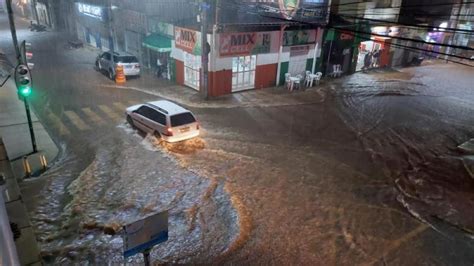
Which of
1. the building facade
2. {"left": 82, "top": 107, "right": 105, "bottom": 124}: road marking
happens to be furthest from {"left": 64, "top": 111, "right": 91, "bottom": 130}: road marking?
the building facade

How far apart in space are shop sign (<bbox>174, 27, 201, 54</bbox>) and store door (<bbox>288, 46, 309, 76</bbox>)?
6716 millimetres

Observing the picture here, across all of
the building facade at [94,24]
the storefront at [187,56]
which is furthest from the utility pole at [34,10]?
the storefront at [187,56]

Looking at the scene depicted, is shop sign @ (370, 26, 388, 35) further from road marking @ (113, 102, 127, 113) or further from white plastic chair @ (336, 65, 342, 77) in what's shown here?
road marking @ (113, 102, 127, 113)

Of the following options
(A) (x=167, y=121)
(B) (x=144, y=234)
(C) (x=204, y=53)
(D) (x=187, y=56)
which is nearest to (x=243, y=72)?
(C) (x=204, y=53)

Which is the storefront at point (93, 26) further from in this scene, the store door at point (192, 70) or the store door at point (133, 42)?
the store door at point (192, 70)

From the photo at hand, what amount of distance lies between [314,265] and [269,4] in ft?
54.7

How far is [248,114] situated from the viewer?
1761 cm

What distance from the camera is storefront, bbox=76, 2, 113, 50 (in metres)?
30.8

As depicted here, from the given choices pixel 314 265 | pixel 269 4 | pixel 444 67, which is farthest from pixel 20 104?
pixel 444 67

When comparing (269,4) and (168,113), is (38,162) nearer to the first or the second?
(168,113)

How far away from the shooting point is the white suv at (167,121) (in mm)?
13602

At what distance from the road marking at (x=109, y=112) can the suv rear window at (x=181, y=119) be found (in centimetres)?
396

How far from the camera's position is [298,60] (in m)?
24.1

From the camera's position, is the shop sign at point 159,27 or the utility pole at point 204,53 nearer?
the utility pole at point 204,53
